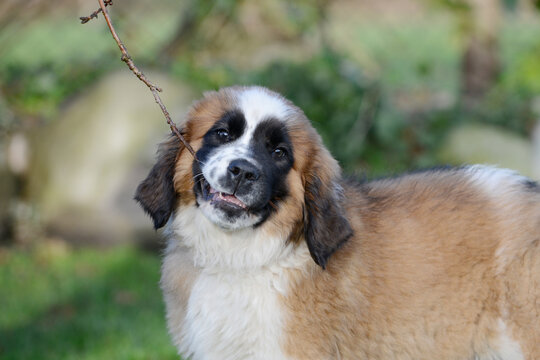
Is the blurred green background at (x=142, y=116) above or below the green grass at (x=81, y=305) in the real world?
above

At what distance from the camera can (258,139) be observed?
3520 millimetres

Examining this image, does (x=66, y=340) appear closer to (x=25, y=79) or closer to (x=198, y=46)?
(x=25, y=79)

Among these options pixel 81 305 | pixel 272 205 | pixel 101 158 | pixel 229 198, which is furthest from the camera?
pixel 101 158

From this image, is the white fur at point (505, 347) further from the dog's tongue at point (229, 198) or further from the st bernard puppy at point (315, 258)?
the dog's tongue at point (229, 198)

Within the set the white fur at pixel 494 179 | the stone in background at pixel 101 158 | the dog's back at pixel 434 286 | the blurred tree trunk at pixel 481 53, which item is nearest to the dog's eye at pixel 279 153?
the dog's back at pixel 434 286

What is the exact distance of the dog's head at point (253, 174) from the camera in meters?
3.39

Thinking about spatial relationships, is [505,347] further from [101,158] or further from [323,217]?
[101,158]

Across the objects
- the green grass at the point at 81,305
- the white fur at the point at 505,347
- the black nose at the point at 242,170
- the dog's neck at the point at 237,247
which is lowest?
the green grass at the point at 81,305

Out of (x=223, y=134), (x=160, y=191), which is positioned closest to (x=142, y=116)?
(x=160, y=191)

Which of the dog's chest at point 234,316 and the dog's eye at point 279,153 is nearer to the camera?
the dog's chest at point 234,316

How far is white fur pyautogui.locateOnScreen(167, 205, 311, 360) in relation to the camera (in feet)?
11.3

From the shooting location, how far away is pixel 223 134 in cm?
358

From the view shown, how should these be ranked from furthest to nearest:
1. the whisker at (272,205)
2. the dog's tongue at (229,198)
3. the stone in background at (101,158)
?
the stone in background at (101,158) → the whisker at (272,205) → the dog's tongue at (229,198)

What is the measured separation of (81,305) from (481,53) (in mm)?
7183
